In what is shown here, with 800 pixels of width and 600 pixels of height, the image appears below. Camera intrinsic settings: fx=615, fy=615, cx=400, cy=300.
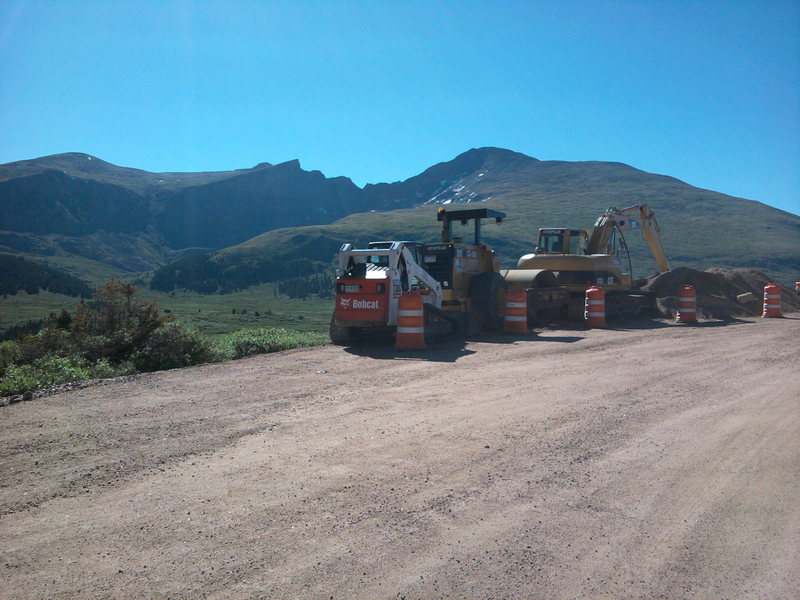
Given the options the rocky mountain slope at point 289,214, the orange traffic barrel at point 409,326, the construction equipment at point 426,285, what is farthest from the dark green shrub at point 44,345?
the rocky mountain slope at point 289,214

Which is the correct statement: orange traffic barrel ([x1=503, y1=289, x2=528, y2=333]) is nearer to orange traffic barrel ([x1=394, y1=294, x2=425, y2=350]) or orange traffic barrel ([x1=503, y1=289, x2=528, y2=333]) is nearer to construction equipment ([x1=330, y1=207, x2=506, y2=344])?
construction equipment ([x1=330, y1=207, x2=506, y2=344])

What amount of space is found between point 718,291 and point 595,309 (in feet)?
30.2

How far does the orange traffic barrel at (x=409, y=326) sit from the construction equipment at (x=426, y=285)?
0.44m

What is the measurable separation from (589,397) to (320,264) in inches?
3300

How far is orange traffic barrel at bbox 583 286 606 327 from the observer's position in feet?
59.5

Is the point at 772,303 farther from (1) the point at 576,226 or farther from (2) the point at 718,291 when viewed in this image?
(1) the point at 576,226

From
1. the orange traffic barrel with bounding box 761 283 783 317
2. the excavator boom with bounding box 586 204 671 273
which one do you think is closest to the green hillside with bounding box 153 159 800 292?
the excavator boom with bounding box 586 204 671 273

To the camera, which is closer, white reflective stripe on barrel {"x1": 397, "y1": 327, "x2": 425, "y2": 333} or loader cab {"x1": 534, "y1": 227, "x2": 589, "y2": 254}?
white reflective stripe on barrel {"x1": 397, "y1": 327, "x2": 425, "y2": 333}

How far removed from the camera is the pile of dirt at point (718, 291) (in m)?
22.3

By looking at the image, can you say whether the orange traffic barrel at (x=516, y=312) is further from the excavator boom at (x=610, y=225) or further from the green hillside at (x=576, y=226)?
the green hillside at (x=576, y=226)

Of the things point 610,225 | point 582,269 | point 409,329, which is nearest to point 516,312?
point 409,329

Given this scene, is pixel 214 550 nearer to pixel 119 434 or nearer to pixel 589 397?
pixel 119 434

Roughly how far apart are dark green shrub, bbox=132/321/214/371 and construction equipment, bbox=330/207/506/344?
3131 mm

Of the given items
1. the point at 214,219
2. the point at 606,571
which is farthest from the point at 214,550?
the point at 214,219
